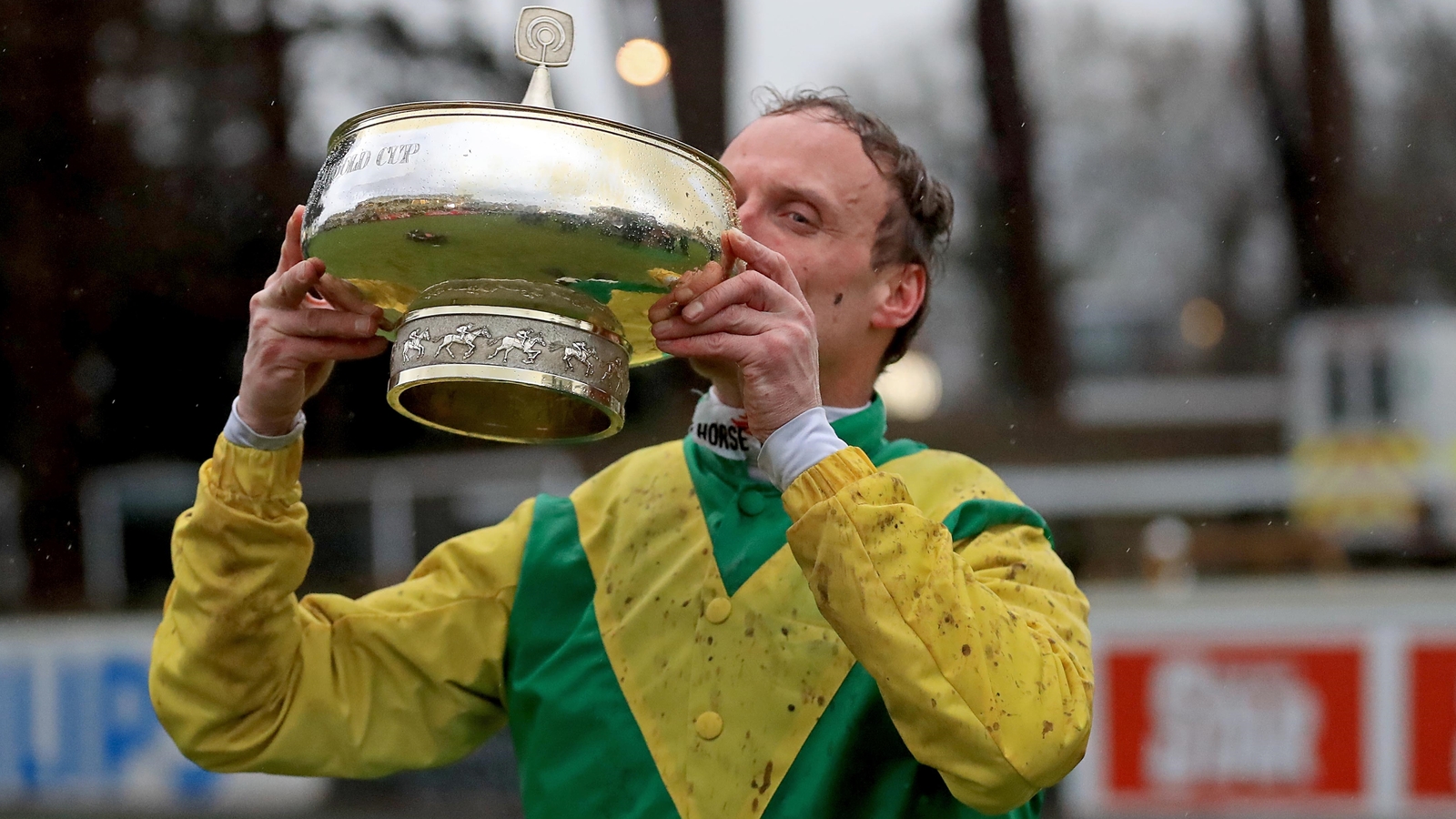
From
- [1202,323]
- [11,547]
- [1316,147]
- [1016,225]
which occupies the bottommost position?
[11,547]

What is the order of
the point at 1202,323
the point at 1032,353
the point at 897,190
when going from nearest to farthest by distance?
1. the point at 897,190
2. the point at 1032,353
3. the point at 1202,323

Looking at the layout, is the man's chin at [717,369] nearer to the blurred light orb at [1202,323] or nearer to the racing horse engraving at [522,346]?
the racing horse engraving at [522,346]

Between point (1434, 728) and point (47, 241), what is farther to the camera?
point (47, 241)

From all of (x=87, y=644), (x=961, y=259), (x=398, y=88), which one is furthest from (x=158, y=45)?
(x=961, y=259)

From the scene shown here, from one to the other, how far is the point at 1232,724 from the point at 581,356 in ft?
12.6

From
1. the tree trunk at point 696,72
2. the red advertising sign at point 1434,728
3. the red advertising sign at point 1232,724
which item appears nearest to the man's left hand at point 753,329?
the tree trunk at point 696,72

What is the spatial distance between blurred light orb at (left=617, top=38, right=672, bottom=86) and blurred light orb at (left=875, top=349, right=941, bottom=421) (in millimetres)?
2428

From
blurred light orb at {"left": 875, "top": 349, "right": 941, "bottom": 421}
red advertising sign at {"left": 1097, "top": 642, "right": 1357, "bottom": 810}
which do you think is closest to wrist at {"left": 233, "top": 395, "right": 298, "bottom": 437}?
red advertising sign at {"left": 1097, "top": 642, "right": 1357, "bottom": 810}

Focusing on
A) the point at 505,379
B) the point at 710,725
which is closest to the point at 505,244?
the point at 505,379

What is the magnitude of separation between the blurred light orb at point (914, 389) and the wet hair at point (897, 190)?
337cm

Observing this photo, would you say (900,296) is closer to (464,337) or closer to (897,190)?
(897,190)

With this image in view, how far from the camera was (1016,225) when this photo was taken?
16.5ft

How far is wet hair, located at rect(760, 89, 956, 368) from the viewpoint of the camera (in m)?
1.70

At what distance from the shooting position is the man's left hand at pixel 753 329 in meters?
1.28
